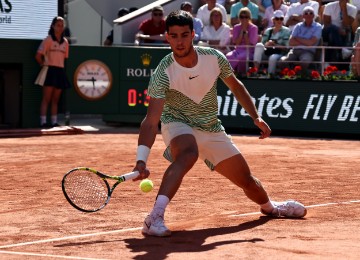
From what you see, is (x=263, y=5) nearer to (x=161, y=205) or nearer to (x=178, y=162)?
(x=178, y=162)

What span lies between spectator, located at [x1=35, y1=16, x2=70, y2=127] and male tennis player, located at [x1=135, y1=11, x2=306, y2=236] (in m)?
10.9

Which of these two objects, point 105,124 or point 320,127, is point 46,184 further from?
point 105,124

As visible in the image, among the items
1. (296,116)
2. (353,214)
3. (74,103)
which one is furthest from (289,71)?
(353,214)

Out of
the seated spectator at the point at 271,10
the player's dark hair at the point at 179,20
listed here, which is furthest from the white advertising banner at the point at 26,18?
the player's dark hair at the point at 179,20

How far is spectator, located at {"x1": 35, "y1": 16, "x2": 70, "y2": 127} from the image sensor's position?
60.9 feet

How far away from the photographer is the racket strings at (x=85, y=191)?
7.44 metres

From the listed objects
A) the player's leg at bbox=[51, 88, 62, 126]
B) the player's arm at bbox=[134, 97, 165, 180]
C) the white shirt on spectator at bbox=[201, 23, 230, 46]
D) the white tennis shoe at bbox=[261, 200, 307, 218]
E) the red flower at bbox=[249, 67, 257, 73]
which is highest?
the white shirt on spectator at bbox=[201, 23, 230, 46]

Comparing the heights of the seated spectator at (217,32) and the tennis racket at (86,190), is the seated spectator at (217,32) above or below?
above

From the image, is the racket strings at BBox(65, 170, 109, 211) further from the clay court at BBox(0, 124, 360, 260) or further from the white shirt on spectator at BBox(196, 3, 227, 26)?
the white shirt on spectator at BBox(196, 3, 227, 26)

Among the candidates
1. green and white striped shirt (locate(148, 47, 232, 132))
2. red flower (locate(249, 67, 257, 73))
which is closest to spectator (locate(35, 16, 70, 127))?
red flower (locate(249, 67, 257, 73))

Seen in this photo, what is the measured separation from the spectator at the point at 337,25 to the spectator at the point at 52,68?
5065 millimetres

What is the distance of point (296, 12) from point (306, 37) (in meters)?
1.46

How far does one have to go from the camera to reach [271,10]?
2006cm

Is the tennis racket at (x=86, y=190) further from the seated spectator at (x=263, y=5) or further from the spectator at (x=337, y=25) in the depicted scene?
the seated spectator at (x=263, y=5)
